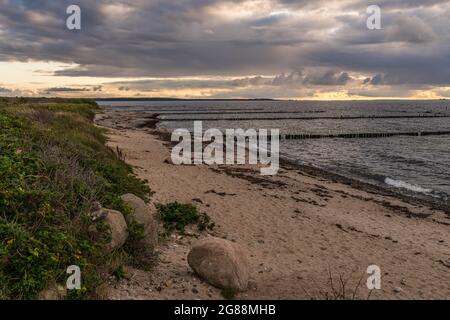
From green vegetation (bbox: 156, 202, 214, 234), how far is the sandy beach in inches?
15.6

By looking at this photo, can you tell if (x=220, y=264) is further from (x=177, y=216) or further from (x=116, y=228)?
(x=177, y=216)

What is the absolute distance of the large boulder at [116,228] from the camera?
7828 mm

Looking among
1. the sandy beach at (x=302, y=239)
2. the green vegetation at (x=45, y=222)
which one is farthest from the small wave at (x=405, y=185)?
the green vegetation at (x=45, y=222)

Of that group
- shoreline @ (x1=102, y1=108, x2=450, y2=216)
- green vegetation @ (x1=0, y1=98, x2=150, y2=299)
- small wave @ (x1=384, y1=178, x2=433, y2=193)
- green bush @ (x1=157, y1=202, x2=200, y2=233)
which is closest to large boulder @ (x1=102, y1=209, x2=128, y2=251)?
green vegetation @ (x1=0, y1=98, x2=150, y2=299)

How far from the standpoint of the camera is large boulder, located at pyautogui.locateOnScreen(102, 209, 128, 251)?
7.83m

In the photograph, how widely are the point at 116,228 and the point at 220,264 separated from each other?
2287 millimetres

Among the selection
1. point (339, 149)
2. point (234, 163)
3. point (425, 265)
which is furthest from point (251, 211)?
point (339, 149)

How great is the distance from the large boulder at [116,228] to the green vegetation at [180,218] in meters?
3.24

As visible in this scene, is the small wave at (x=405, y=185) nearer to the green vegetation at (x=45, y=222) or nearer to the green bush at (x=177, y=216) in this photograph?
the green bush at (x=177, y=216)

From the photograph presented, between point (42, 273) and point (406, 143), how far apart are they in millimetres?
47991

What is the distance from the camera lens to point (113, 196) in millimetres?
9430

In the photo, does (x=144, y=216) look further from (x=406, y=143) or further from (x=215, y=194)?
(x=406, y=143)

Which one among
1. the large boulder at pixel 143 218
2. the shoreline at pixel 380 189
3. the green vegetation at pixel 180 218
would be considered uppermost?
the large boulder at pixel 143 218

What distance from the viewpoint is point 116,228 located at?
26.2 feet
